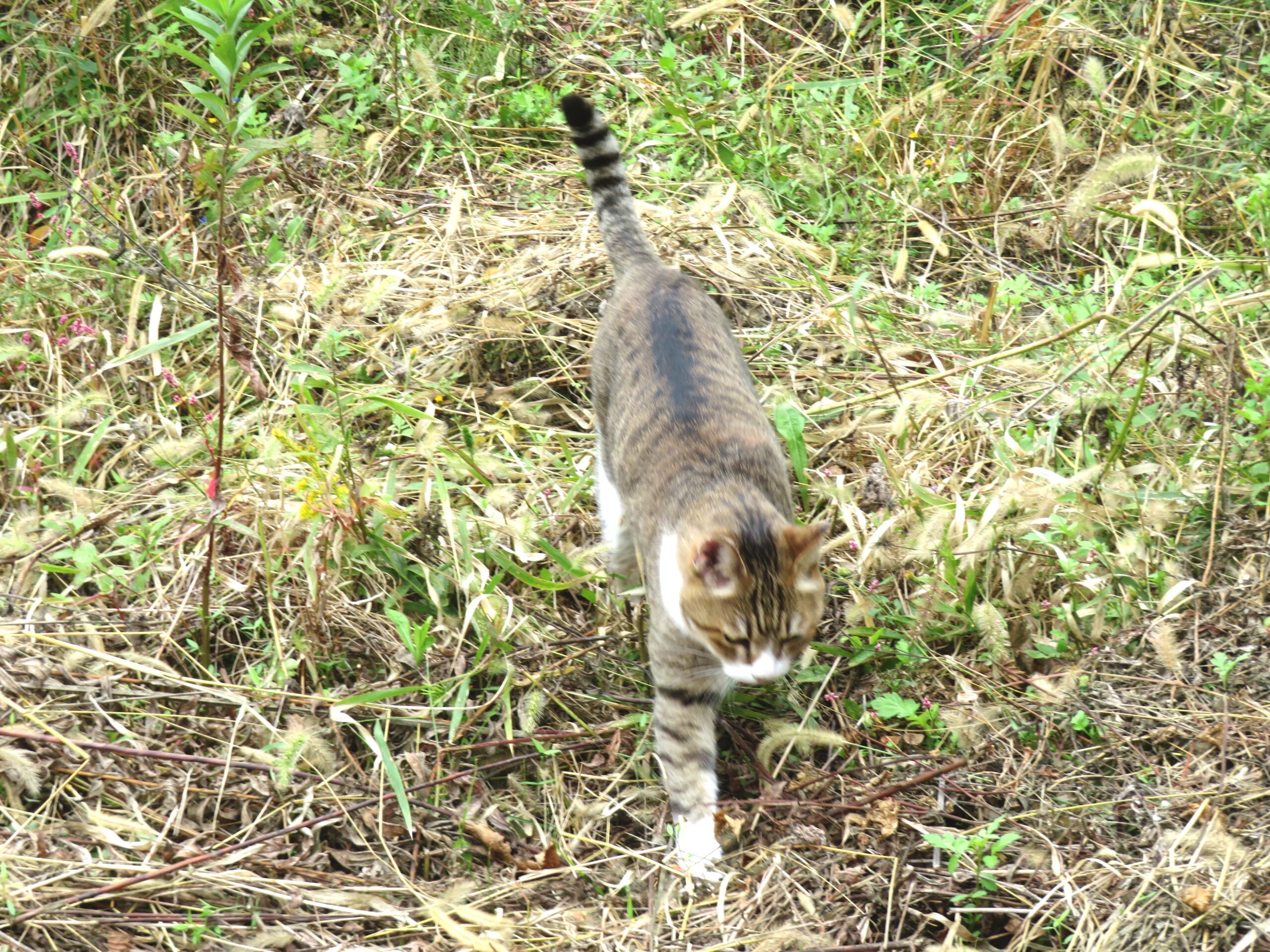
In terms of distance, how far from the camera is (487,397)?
544 centimetres

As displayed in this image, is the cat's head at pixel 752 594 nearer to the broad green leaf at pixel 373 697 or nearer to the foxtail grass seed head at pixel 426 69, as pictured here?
the broad green leaf at pixel 373 697

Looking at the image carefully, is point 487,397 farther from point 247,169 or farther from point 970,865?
point 970,865

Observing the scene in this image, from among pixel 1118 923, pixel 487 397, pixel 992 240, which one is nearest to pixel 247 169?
pixel 487 397

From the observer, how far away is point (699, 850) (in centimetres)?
376

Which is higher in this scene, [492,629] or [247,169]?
[247,169]

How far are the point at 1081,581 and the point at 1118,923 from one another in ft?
4.28

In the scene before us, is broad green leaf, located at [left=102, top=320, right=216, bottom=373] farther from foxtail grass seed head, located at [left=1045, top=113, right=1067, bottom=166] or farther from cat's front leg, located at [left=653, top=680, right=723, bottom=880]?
foxtail grass seed head, located at [left=1045, top=113, right=1067, bottom=166]

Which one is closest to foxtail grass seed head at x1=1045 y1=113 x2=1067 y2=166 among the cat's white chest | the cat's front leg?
the cat's white chest

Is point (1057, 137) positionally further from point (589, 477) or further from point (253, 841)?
point (253, 841)

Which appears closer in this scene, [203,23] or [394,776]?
[203,23]

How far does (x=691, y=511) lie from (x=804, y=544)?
0.52 m

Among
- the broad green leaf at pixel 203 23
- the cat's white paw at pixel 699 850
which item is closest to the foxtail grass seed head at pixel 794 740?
the cat's white paw at pixel 699 850

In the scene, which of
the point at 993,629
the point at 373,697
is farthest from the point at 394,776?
the point at 993,629

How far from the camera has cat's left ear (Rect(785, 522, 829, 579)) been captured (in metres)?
3.56
